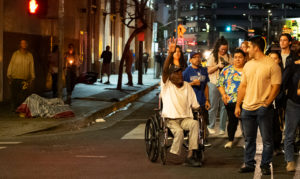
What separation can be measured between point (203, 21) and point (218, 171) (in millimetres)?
158955

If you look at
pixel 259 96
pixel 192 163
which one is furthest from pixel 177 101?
pixel 259 96

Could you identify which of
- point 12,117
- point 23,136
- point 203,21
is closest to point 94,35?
point 12,117

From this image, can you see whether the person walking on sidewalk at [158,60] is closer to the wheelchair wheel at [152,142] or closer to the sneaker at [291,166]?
the wheelchair wheel at [152,142]

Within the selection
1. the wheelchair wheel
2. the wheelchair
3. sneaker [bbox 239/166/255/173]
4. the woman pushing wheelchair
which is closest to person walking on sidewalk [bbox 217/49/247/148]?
the wheelchair

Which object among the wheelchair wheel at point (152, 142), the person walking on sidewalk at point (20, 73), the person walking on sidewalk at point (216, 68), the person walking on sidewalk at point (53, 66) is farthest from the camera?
the person walking on sidewalk at point (53, 66)

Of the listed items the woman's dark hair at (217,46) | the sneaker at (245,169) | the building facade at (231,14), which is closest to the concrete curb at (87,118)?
the woman's dark hair at (217,46)

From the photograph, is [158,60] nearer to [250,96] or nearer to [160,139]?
[160,139]

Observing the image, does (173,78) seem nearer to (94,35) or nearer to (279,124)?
(279,124)

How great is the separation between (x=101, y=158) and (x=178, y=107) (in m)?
1.55

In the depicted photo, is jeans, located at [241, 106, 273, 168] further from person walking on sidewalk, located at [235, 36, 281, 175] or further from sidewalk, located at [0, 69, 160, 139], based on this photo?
sidewalk, located at [0, 69, 160, 139]

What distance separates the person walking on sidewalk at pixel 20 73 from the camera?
15.2 metres

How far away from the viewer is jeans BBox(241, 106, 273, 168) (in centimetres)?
832

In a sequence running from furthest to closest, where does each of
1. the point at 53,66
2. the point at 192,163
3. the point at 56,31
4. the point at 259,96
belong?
the point at 56,31
the point at 53,66
the point at 192,163
the point at 259,96

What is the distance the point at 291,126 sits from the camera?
8641 millimetres
